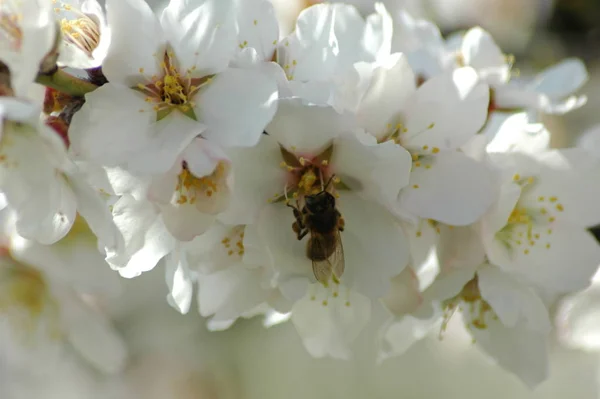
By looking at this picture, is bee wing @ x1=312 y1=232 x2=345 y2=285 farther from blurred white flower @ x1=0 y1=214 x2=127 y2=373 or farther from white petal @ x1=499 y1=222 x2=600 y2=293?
blurred white flower @ x1=0 y1=214 x2=127 y2=373

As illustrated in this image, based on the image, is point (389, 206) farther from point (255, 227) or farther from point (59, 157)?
point (59, 157)

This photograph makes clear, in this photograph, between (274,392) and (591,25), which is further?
(274,392)

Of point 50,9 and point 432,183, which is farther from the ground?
point 50,9

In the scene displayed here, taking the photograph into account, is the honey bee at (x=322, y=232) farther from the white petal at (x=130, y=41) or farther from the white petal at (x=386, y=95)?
the white petal at (x=130, y=41)

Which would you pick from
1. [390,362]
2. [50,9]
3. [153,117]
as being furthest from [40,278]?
[390,362]

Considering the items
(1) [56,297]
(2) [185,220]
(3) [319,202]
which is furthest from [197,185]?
(1) [56,297]

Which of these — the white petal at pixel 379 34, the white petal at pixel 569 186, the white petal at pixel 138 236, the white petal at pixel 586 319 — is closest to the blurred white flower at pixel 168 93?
the white petal at pixel 138 236

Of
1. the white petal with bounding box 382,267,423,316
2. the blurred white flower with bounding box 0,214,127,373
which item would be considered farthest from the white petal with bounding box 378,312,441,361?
the blurred white flower with bounding box 0,214,127,373
